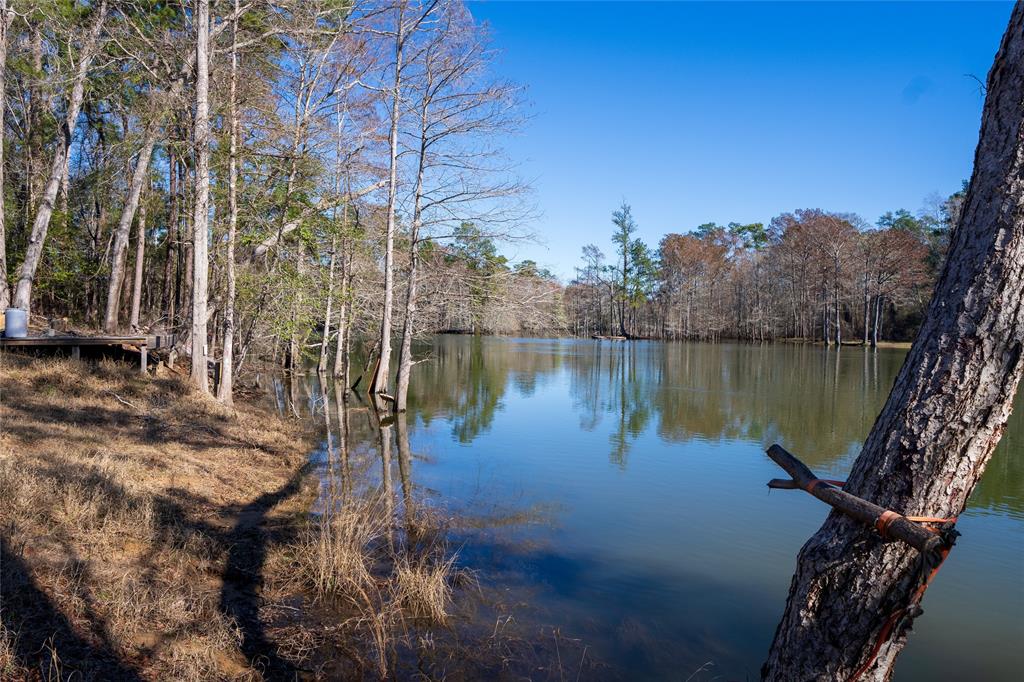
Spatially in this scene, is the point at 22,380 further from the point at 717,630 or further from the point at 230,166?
the point at 717,630

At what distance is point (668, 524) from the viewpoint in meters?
7.88

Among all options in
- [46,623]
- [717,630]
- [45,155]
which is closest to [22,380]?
[46,623]

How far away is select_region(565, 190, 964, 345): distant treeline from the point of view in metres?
49.1

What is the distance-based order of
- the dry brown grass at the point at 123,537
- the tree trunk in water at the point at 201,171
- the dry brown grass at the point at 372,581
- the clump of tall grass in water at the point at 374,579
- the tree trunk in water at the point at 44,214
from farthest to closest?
the tree trunk in water at the point at 44,214
the tree trunk in water at the point at 201,171
the clump of tall grass in water at the point at 374,579
the dry brown grass at the point at 372,581
the dry brown grass at the point at 123,537

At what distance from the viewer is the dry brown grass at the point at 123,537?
3549mm

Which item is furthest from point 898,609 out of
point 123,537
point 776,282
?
point 776,282

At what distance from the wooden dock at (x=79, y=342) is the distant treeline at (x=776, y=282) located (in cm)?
4350

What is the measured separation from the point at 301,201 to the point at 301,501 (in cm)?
814

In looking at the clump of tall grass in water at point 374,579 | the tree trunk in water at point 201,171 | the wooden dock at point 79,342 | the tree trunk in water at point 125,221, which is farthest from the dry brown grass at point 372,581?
the tree trunk in water at point 125,221

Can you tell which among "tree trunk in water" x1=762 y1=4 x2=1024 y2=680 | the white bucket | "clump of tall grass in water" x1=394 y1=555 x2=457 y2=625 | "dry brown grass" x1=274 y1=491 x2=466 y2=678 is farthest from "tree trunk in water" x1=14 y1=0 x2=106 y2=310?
"tree trunk in water" x1=762 y1=4 x2=1024 y2=680

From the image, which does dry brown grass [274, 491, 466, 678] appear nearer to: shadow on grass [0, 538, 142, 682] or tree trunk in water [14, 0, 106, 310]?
shadow on grass [0, 538, 142, 682]

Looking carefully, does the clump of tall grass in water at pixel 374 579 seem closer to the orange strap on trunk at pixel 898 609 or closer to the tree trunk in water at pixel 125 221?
the orange strap on trunk at pixel 898 609

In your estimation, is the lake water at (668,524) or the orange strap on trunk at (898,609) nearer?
the orange strap on trunk at (898,609)

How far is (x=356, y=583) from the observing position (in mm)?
5047
